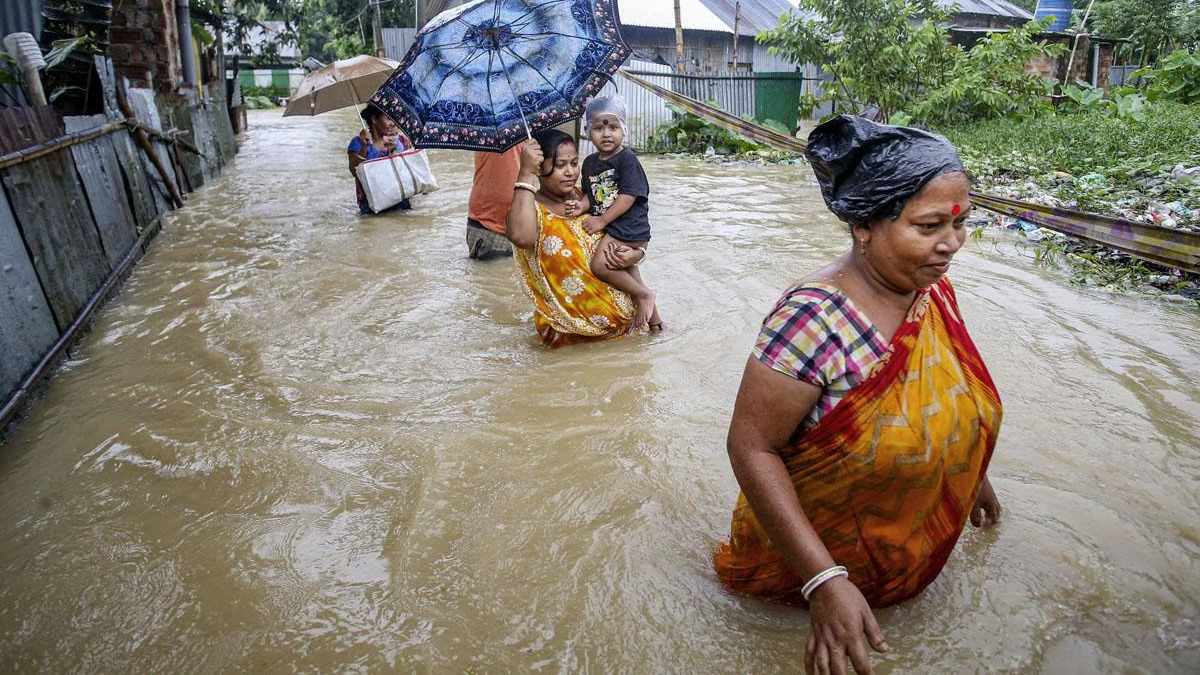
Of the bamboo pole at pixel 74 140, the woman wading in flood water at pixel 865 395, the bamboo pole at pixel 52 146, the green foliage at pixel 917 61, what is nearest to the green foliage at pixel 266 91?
the green foliage at pixel 917 61

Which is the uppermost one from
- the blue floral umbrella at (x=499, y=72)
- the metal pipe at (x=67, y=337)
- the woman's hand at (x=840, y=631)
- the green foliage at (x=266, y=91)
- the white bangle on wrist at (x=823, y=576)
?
the blue floral umbrella at (x=499, y=72)

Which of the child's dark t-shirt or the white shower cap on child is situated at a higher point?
the white shower cap on child

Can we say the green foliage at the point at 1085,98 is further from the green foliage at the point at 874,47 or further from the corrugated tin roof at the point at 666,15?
the corrugated tin roof at the point at 666,15

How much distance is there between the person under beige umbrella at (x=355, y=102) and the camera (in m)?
8.22

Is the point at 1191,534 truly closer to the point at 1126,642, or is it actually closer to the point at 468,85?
the point at 1126,642

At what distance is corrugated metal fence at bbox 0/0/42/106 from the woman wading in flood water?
8.01m

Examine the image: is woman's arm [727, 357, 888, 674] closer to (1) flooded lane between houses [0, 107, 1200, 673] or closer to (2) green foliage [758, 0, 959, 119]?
(1) flooded lane between houses [0, 107, 1200, 673]

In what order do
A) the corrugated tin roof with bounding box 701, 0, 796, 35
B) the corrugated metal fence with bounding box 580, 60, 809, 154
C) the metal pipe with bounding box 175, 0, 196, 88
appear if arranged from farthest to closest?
the corrugated tin roof with bounding box 701, 0, 796, 35, the corrugated metal fence with bounding box 580, 60, 809, 154, the metal pipe with bounding box 175, 0, 196, 88

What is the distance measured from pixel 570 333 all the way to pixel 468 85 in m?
1.41

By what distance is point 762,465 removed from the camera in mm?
1843

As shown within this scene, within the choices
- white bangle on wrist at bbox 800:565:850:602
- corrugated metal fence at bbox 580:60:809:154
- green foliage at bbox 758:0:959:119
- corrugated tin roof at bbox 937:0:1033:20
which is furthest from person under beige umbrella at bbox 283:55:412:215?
corrugated tin roof at bbox 937:0:1033:20

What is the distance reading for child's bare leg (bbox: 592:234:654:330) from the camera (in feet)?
14.4

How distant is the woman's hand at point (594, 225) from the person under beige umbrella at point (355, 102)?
4363mm

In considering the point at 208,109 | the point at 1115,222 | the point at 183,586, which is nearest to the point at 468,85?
the point at 183,586
